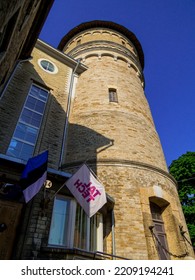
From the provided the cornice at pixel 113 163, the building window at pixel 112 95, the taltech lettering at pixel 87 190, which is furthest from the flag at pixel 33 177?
the building window at pixel 112 95

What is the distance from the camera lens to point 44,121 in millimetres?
10445

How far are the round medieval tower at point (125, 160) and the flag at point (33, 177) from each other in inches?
121

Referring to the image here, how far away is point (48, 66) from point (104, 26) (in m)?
9.17

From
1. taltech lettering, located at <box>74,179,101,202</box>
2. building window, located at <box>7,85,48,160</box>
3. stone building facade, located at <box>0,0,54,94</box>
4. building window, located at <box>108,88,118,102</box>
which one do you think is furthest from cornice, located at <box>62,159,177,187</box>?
building window, located at <box>108,88,118,102</box>

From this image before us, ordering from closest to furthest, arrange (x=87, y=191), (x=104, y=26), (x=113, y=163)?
(x=87, y=191) < (x=113, y=163) < (x=104, y=26)

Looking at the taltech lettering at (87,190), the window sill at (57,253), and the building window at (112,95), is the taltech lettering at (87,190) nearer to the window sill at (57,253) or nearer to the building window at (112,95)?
the window sill at (57,253)

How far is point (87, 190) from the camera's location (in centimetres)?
573

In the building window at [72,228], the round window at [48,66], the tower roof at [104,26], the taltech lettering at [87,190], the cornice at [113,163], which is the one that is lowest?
the building window at [72,228]

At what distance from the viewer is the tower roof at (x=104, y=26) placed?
63.0 ft

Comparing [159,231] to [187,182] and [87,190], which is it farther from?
[187,182]

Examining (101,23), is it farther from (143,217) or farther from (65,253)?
(65,253)

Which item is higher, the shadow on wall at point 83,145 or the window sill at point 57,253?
the shadow on wall at point 83,145

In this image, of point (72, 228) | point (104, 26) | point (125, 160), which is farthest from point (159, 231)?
point (104, 26)

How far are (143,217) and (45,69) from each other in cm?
1087
